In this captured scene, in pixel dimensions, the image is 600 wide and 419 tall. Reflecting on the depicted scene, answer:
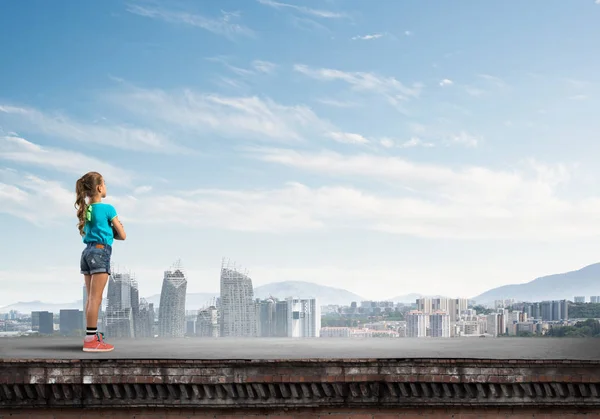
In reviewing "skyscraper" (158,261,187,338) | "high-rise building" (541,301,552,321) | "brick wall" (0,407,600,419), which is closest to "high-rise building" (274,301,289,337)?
"skyscraper" (158,261,187,338)

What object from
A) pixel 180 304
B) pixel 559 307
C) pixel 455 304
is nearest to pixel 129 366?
pixel 559 307

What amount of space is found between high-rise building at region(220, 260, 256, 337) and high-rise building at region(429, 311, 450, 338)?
76.7 feet

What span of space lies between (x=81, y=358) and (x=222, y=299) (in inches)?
3658

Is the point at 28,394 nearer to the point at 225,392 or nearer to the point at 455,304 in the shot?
→ the point at 225,392

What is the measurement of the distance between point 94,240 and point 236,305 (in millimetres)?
87908

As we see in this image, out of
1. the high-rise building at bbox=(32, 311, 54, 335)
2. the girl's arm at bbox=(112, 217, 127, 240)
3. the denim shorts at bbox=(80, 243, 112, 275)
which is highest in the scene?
the girl's arm at bbox=(112, 217, 127, 240)

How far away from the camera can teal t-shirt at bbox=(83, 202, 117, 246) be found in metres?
9.44

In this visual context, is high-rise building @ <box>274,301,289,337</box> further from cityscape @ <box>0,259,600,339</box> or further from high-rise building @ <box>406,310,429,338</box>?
A: high-rise building @ <box>406,310,429,338</box>

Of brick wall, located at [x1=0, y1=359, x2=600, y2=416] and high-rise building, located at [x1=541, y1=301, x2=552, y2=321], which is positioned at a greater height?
brick wall, located at [x1=0, y1=359, x2=600, y2=416]

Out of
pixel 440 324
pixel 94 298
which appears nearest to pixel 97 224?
pixel 94 298

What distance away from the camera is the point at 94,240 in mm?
9469

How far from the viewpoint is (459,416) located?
313 inches

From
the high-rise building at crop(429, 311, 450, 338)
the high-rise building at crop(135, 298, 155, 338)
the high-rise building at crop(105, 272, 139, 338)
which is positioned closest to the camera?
the high-rise building at crop(105, 272, 139, 338)

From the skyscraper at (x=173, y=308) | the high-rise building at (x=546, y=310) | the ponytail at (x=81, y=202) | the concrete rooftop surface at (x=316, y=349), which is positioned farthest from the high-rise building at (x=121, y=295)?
the ponytail at (x=81, y=202)
